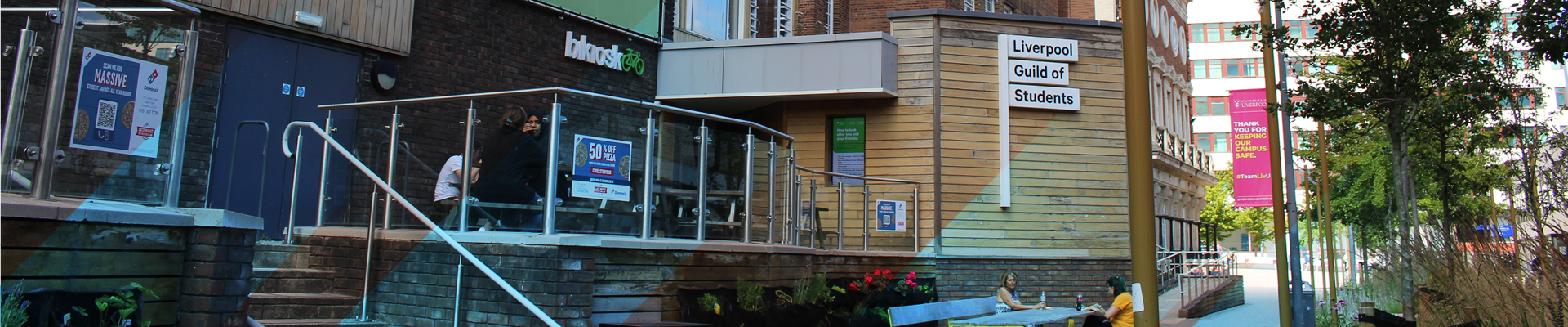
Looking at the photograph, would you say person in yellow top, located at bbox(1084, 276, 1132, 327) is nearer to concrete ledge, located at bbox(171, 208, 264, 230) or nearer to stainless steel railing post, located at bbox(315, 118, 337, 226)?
stainless steel railing post, located at bbox(315, 118, 337, 226)

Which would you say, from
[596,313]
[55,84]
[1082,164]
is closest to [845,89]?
[1082,164]

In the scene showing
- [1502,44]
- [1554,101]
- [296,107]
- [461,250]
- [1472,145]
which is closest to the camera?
[461,250]

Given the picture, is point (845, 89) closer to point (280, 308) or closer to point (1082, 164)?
point (1082, 164)

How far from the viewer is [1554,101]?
6219 centimetres

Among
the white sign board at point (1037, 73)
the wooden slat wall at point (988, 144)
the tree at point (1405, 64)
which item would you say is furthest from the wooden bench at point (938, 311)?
the white sign board at point (1037, 73)

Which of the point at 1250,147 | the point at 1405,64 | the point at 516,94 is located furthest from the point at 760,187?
the point at 1250,147

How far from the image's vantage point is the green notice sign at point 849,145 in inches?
647

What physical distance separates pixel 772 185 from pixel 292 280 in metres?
4.31

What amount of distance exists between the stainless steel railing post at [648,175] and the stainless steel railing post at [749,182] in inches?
47.4

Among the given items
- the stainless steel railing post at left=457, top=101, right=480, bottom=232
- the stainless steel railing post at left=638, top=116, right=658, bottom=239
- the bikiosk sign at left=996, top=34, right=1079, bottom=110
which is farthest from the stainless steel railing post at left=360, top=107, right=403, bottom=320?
the bikiosk sign at left=996, top=34, right=1079, bottom=110

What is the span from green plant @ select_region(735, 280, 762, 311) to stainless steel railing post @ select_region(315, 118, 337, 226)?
3.40 meters

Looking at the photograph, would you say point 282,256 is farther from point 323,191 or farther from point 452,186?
point 452,186

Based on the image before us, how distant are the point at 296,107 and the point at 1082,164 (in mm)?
11226

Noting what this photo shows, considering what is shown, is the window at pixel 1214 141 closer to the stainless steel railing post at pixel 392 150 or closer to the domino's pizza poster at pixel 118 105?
the stainless steel railing post at pixel 392 150
